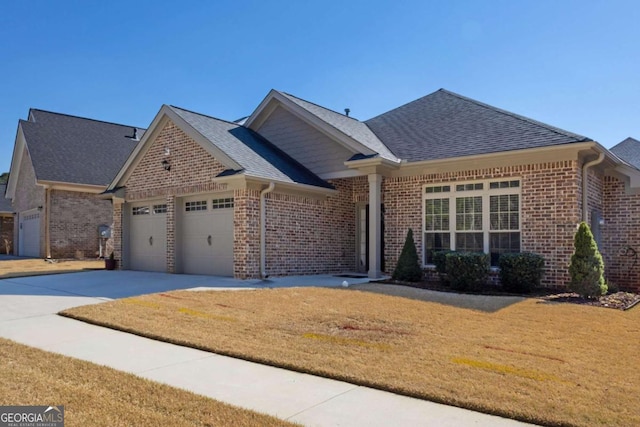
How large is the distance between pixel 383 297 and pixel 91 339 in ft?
18.0

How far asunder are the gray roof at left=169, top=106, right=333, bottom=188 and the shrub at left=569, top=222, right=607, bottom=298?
286 inches

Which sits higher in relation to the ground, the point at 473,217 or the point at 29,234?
the point at 473,217

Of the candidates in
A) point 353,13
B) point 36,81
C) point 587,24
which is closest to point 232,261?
point 353,13

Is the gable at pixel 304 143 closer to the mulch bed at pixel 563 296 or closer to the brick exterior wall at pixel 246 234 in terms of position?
the brick exterior wall at pixel 246 234

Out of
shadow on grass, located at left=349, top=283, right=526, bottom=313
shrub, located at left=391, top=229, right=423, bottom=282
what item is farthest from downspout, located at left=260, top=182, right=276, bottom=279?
shrub, located at left=391, top=229, right=423, bottom=282

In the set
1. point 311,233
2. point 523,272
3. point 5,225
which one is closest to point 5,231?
point 5,225

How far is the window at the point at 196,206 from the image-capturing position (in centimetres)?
1389

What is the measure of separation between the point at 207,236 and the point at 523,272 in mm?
8644

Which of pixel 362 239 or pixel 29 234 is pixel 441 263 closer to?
pixel 362 239

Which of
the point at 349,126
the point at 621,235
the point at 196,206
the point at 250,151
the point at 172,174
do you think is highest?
the point at 349,126

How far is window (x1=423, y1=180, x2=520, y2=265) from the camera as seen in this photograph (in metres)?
11.6

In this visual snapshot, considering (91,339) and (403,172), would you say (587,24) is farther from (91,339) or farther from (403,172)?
(91,339)

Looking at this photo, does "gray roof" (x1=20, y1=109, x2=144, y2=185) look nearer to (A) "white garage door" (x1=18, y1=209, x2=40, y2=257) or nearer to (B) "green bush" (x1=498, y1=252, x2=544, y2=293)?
(A) "white garage door" (x1=18, y1=209, x2=40, y2=257)

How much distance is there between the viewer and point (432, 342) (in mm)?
6086
